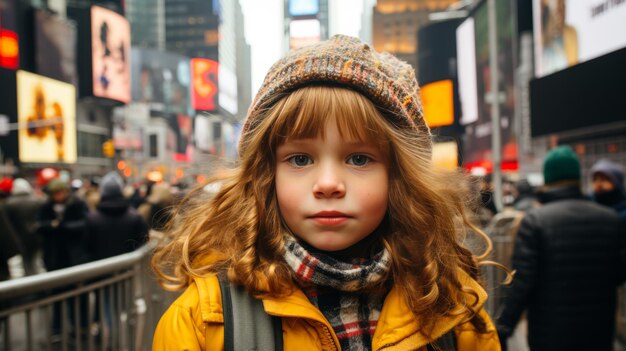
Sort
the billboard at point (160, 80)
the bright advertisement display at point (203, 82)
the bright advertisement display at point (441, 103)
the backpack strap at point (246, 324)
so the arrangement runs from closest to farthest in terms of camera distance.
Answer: the backpack strap at point (246, 324)
the bright advertisement display at point (441, 103)
the bright advertisement display at point (203, 82)
the billboard at point (160, 80)

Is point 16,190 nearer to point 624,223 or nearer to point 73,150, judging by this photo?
point 624,223

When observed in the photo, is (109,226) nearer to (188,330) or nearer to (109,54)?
(188,330)

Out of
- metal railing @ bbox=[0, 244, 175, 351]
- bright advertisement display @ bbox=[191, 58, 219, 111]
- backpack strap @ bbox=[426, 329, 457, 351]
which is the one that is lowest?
metal railing @ bbox=[0, 244, 175, 351]

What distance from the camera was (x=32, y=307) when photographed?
2.58 metres

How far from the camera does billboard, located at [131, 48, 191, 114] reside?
93.8 m

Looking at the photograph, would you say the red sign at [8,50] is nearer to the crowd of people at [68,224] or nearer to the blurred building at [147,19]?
the crowd of people at [68,224]

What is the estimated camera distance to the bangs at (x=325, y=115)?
1526 mm

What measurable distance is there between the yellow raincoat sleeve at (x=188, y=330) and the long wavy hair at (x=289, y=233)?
4.4 inches

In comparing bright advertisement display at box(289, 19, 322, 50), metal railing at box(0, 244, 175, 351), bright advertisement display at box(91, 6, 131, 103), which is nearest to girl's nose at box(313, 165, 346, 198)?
metal railing at box(0, 244, 175, 351)

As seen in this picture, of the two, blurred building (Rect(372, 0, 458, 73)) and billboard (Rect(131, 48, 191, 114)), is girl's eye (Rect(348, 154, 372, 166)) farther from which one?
billboard (Rect(131, 48, 191, 114))

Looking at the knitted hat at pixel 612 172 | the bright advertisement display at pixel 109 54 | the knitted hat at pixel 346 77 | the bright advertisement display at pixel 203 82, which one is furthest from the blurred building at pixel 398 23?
the knitted hat at pixel 346 77

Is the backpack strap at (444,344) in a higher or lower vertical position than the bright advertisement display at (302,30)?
lower

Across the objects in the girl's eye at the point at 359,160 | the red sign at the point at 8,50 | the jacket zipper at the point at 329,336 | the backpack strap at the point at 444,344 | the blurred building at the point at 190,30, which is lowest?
the backpack strap at the point at 444,344

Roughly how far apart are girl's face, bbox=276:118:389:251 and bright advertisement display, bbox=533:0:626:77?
8564 millimetres
